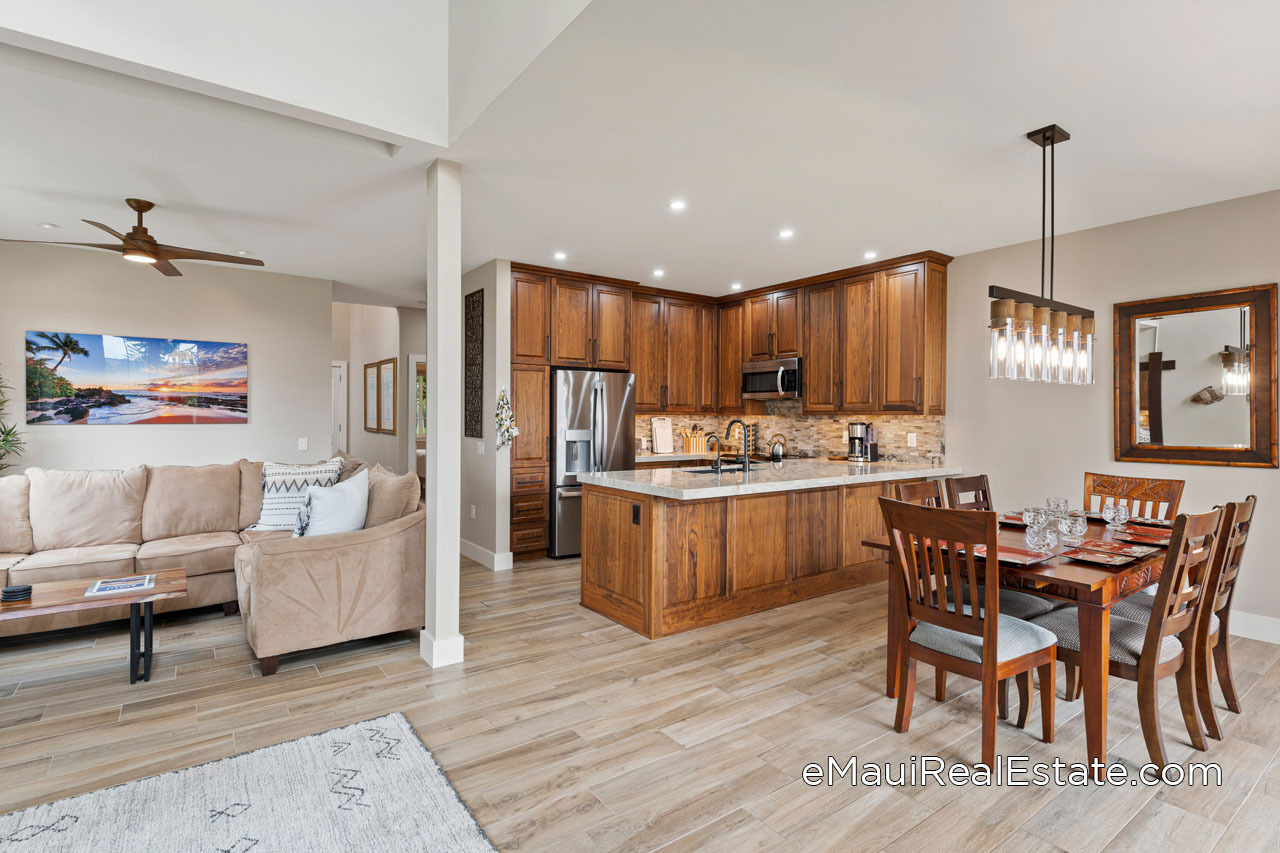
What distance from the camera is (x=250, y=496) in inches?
181

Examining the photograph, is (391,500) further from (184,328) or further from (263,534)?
(184,328)

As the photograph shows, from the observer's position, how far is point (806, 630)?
3.82m

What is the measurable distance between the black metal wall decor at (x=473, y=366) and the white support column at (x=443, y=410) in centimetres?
227

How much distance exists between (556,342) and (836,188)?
2889 mm

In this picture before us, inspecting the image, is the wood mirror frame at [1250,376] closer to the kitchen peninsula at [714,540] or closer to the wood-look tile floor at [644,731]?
the wood-look tile floor at [644,731]

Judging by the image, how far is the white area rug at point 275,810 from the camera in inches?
75.0

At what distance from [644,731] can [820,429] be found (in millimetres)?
4309

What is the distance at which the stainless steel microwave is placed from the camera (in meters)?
6.04

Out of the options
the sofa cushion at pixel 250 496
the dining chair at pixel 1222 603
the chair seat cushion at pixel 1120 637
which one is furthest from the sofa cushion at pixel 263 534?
the dining chair at pixel 1222 603

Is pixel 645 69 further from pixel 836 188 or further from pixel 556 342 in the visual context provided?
pixel 556 342

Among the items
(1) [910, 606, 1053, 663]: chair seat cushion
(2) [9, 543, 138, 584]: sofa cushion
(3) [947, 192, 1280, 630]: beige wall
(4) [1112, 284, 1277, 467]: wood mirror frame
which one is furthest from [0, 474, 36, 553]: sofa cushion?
(4) [1112, 284, 1277, 467]: wood mirror frame

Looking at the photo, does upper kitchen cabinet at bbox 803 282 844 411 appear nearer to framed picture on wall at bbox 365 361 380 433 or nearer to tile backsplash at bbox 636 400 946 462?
tile backsplash at bbox 636 400 946 462

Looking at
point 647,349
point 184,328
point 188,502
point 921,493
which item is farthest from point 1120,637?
point 184,328

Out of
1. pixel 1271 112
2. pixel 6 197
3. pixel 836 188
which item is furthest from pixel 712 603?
pixel 6 197
